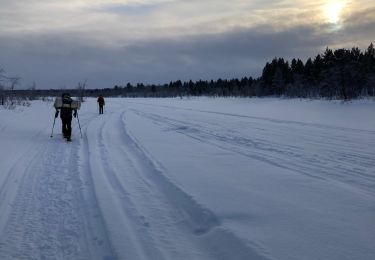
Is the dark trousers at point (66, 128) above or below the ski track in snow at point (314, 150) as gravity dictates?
above

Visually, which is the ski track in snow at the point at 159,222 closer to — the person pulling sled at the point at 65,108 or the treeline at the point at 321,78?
the person pulling sled at the point at 65,108

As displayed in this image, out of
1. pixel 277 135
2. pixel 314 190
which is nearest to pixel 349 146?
pixel 277 135

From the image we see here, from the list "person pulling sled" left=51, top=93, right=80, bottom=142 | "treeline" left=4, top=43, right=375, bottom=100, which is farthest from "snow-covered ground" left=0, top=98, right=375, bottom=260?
"treeline" left=4, top=43, right=375, bottom=100

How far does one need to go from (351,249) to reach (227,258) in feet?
4.19

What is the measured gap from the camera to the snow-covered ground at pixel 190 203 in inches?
179

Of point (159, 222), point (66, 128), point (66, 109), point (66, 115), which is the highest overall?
point (66, 109)

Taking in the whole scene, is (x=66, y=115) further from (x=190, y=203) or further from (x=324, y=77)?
(x=324, y=77)

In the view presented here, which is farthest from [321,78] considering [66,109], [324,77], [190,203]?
[190,203]

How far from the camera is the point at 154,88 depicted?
19100 centimetres

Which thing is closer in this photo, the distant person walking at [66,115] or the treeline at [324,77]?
the distant person walking at [66,115]

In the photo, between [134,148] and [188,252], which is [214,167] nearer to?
[134,148]

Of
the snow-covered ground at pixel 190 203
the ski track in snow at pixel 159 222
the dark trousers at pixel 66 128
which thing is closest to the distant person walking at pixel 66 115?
the dark trousers at pixel 66 128

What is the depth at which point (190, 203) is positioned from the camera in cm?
624

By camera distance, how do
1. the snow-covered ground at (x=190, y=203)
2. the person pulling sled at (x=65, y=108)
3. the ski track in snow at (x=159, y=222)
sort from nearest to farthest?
the ski track in snow at (x=159, y=222) < the snow-covered ground at (x=190, y=203) < the person pulling sled at (x=65, y=108)
